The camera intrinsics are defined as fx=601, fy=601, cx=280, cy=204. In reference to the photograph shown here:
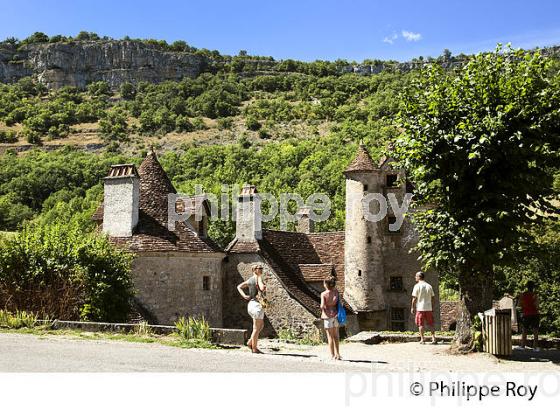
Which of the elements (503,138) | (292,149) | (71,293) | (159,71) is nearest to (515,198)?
(503,138)

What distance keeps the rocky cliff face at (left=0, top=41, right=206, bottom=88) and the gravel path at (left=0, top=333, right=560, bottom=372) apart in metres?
183

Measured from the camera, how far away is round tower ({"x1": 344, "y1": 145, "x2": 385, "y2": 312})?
31047mm

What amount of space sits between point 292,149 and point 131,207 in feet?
249

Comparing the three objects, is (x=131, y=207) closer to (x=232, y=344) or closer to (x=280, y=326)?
(x=280, y=326)

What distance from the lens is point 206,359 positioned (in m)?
12.6

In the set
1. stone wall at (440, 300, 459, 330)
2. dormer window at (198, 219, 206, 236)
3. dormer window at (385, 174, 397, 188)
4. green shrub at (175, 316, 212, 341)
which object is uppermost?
dormer window at (385, 174, 397, 188)

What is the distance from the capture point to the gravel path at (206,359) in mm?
11227

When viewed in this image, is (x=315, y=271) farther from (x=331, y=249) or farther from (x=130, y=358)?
(x=130, y=358)

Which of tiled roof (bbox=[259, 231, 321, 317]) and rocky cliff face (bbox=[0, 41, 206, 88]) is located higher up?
rocky cliff face (bbox=[0, 41, 206, 88])

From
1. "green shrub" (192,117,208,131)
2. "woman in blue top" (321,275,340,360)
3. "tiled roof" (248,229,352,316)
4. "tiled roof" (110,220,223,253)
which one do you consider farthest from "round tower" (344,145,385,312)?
"green shrub" (192,117,208,131)

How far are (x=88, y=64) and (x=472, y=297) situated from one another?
19269cm

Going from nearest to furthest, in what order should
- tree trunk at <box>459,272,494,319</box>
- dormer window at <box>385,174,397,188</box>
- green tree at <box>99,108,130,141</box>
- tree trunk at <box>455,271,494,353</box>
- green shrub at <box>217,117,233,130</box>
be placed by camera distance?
tree trunk at <box>455,271,494,353</box> → tree trunk at <box>459,272,494,319</box> → dormer window at <box>385,174,397,188</box> → green tree at <box>99,108,130,141</box> → green shrub at <box>217,117,233,130</box>

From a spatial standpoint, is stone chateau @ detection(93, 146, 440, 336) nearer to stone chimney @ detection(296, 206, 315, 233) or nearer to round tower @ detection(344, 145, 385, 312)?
round tower @ detection(344, 145, 385, 312)

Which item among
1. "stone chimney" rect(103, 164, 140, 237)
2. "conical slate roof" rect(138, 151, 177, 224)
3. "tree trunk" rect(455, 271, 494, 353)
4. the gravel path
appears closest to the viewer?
the gravel path
